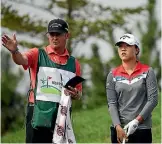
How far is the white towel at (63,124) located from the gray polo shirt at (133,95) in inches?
15.3

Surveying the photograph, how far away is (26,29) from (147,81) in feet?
53.4

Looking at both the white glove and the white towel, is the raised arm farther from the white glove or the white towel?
the white glove

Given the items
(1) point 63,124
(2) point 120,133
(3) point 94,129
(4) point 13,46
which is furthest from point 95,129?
(4) point 13,46

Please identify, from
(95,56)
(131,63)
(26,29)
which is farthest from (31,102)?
(95,56)

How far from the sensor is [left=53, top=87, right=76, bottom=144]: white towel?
3766 millimetres

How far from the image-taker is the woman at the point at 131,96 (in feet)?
12.8

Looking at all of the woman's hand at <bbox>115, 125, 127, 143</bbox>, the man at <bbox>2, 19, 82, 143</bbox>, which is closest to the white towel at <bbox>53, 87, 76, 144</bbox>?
the man at <bbox>2, 19, 82, 143</bbox>

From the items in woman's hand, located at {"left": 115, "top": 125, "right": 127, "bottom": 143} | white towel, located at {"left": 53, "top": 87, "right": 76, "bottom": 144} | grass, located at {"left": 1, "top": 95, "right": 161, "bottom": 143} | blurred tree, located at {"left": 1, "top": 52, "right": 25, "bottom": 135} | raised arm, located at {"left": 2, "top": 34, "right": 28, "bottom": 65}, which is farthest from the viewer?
blurred tree, located at {"left": 1, "top": 52, "right": 25, "bottom": 135}

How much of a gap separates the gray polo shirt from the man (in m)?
0.33

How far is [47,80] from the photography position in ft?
12.5

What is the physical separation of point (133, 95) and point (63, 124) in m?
0.60

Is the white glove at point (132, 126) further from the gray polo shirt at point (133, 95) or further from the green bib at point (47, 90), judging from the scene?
the green bib at point (47, 90)

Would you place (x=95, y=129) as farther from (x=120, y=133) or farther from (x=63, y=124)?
(x=63, y=124)

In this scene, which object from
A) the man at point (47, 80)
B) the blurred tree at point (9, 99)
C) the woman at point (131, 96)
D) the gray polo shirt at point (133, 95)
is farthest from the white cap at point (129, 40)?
the blurred tree at point (9, 99)
